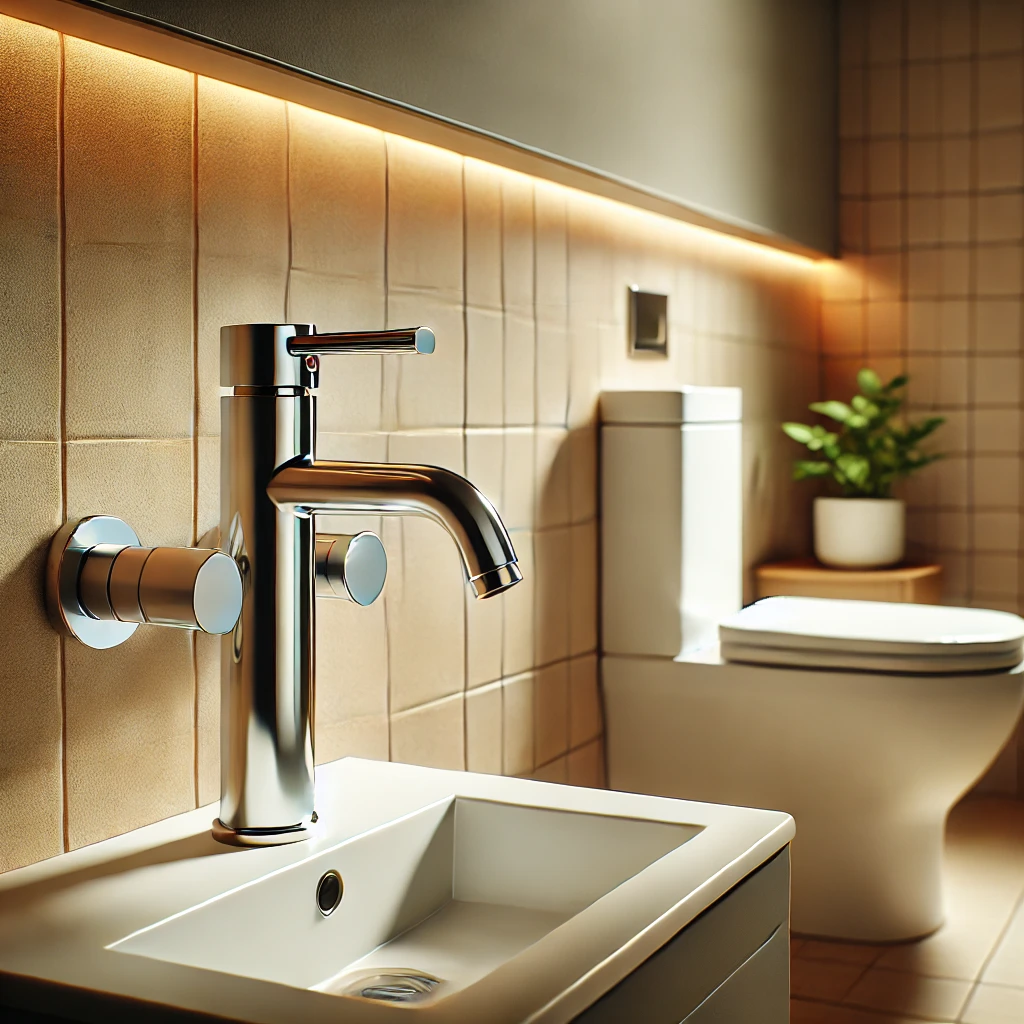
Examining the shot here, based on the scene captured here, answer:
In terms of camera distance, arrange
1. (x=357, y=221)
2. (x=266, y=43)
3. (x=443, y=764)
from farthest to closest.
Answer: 1. (x=443, y=764)
2. (x=357, y=221)
3. (x=266, y=43)

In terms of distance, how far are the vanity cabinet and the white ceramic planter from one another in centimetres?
176

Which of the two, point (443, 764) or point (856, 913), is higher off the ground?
point (443, 764)

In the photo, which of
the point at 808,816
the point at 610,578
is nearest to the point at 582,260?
the point at 610,578

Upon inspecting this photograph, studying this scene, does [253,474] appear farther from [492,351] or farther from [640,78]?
[640,78]

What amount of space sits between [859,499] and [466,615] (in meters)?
1.33

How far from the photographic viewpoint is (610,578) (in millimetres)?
2078

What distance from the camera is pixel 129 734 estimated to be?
112cm

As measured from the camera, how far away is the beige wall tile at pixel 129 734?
1.07m

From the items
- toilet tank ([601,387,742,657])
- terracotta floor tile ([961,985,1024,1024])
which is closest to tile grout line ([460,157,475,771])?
toilet tank ([601,387,742,657])

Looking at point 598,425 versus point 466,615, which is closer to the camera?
point 466,615

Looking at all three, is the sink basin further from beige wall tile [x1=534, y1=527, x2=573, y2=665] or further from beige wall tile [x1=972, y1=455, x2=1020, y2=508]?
beige wall tile [x1=972, y1=455, x2=1020, y2=508]

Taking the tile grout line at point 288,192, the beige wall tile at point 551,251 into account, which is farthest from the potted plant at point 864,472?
the tile grout line at point 288,192

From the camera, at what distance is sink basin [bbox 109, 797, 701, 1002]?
92 centimetres

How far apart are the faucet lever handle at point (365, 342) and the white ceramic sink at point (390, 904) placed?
37 cm
